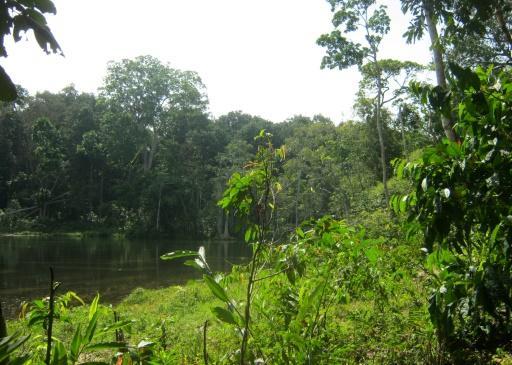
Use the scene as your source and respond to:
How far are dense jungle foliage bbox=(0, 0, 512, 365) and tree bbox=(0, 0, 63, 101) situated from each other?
0.21 m

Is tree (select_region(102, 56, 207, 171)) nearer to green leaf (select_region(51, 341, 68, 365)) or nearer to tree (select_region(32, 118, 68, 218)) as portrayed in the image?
tree (select_region(32, 118, 68, 218))

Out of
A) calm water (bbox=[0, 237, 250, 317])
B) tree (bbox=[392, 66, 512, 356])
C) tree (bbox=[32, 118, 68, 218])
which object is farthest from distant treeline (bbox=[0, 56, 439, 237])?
tree (bbox=[392, 66, 512, 356])

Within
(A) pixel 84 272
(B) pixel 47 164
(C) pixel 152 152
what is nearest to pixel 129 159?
(C) pixel 152 152

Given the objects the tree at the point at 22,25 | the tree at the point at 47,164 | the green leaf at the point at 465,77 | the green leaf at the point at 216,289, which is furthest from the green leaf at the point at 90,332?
the tree at the point at 47,164

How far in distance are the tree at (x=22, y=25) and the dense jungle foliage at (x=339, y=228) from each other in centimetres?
21

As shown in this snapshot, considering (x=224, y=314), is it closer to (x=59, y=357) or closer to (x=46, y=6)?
(x=59, y=357)

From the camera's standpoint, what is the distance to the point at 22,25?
1.41 m

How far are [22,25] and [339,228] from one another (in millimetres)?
1361

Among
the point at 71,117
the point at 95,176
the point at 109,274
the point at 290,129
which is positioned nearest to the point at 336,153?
the point at 109,274

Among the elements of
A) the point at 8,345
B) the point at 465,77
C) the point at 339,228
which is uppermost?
the point at 465,77

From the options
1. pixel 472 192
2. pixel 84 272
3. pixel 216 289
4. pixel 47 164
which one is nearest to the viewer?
pixel 216 289

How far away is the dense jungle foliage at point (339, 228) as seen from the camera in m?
1.82

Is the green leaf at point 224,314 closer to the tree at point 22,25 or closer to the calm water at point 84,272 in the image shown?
the tree at point 22,25

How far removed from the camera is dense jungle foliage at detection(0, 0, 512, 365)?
1.82 m
